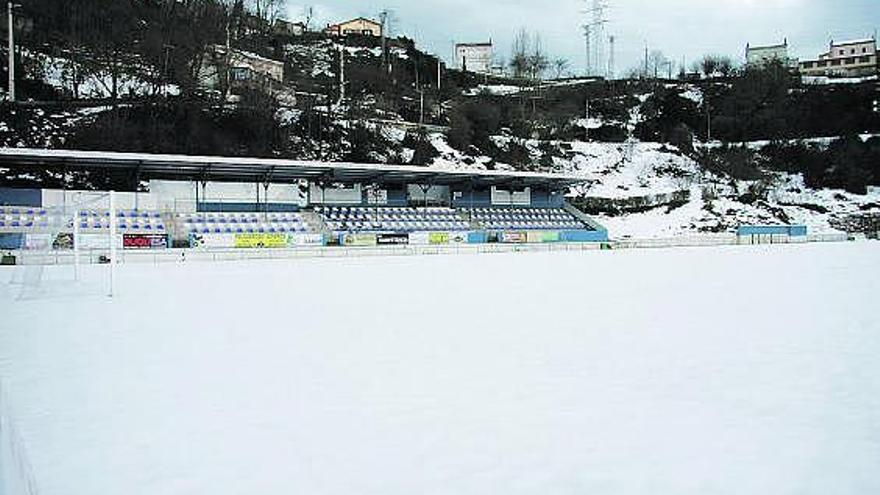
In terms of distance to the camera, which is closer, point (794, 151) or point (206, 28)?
point (206, 28)

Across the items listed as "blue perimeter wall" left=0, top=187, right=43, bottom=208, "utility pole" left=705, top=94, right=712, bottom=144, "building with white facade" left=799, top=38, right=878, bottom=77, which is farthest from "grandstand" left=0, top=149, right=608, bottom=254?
"building with white facade" left=799, top=38, right=878, bottom=77

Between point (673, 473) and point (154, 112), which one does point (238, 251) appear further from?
point (673, 473)

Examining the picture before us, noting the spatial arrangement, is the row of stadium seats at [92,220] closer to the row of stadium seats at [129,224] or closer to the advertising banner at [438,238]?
the row of stadium seats at [129,224]

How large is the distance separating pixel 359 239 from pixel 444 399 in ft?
93.2

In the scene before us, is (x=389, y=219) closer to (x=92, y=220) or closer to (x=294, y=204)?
(x=294, y=204)

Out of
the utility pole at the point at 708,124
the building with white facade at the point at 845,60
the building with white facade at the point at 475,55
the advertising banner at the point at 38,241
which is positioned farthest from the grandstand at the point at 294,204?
the building with white facade at the point at 845,60

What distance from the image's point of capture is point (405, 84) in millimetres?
68000

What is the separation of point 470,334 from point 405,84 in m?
62.1

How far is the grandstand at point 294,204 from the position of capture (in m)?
28.8

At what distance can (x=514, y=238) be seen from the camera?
37.6m

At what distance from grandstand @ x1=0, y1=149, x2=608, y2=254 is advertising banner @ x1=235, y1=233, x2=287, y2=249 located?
0.05 m

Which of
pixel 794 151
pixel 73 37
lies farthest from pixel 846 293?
pixel 794 151

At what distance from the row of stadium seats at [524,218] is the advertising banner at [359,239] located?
28.0 feet

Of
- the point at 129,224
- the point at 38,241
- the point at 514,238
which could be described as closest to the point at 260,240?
the point at 129,224
